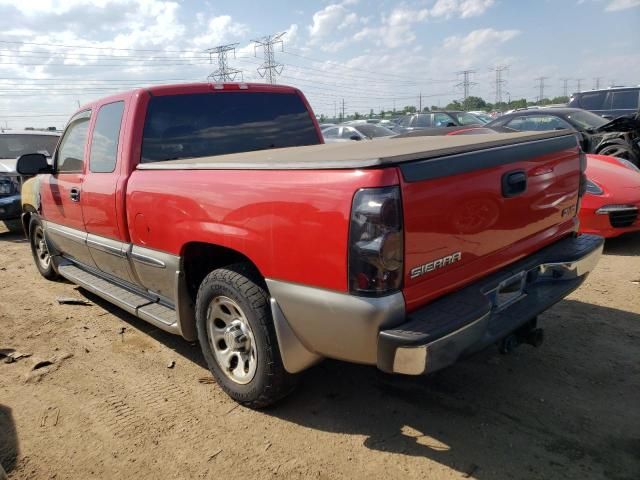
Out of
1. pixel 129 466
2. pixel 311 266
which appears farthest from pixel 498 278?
pixel 129 466

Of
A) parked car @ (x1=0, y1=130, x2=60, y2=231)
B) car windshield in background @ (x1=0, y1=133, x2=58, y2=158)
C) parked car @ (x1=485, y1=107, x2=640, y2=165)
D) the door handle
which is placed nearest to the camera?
the door handle

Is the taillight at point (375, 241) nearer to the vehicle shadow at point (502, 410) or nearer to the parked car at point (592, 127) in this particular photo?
the vehicle shadow at point (502, 410)

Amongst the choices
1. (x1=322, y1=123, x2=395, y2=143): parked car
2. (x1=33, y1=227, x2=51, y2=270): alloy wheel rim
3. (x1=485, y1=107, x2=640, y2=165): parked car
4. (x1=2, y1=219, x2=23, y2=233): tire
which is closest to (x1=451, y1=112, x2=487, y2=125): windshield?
(x1=322, y1=123, x2=395, y2=143): parked car

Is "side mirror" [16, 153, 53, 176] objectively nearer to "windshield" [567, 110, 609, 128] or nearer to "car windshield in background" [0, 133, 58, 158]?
"car windshield in background" [0, 133, 58, 158]

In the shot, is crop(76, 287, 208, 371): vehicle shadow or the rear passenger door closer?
the rear passenger door

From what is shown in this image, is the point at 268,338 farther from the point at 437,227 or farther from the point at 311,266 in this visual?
the point at 437,227

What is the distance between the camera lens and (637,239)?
20.4ft

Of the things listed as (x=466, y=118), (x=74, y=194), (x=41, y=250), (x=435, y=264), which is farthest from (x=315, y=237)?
(x=466, y=118)

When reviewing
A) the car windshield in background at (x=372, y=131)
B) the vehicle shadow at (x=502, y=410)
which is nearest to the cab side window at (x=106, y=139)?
the vehicle shadow at (x=502, y=410)

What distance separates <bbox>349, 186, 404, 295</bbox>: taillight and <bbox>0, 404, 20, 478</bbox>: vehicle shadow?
2026 millimetres

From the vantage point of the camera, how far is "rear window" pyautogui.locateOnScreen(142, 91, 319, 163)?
366 centimetres

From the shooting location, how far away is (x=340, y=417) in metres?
2.89

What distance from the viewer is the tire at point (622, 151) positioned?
303 inches

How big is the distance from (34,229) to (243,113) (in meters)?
3.32
